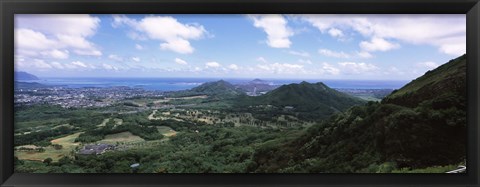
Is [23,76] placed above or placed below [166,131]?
above

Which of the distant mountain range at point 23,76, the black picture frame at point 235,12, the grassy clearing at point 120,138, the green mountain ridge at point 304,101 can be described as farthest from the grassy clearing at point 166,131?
the distant mountain range at point 23,76

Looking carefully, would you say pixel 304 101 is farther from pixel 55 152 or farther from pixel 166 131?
pixel 55 152

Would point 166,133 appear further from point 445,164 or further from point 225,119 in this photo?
point 445,164

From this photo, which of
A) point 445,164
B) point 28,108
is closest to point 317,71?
point 445,164

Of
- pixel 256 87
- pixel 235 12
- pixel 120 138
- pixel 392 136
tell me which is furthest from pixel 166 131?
pixel 392 136

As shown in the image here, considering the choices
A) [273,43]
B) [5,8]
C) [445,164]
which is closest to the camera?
[5,8]
